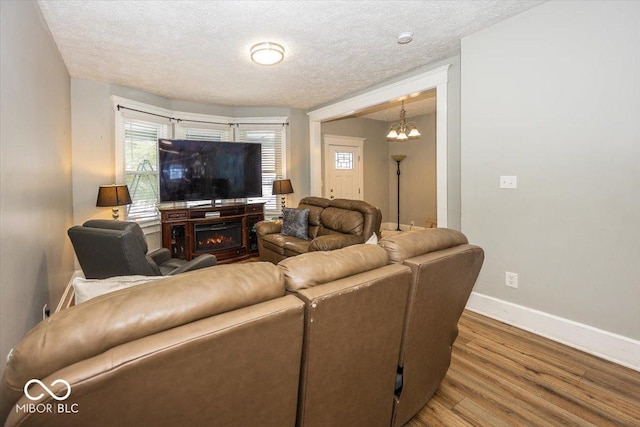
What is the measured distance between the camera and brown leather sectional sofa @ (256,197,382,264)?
3645mm

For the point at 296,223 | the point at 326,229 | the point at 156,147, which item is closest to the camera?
the point at 326,229

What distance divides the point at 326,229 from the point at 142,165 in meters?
3.00

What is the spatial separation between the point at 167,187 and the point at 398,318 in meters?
4.43

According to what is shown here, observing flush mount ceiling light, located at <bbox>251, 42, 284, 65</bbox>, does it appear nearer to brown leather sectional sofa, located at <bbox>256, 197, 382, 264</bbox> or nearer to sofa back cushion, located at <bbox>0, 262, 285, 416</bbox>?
brown leather sectional sofa, located at <bbox>256, 197, 382, 264</bbox>

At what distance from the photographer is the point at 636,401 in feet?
5.65

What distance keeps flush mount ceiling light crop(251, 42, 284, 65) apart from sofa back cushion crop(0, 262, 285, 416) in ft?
8.67

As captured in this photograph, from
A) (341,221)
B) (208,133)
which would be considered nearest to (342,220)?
(341,221)

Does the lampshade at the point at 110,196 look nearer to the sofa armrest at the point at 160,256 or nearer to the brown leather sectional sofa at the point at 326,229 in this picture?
the sofa armrest at the point at 160,256

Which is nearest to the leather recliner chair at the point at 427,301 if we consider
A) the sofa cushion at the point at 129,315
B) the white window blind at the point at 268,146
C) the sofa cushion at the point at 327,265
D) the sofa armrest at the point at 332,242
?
the sofa cushion at the point at 327,265

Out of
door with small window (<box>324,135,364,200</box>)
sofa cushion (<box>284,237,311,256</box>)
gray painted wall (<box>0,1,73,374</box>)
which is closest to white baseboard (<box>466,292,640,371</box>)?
sofa cushion (<box>284,237,311,256</box>)

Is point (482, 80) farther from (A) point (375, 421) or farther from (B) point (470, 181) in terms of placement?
(A) point (375, 421)

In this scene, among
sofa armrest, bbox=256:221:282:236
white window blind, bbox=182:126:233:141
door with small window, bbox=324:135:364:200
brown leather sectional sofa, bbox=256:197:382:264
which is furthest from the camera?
door with small window, bbox=324:135:364:200

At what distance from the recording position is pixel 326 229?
4.28 m

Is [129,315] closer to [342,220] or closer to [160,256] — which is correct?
[160,256]
